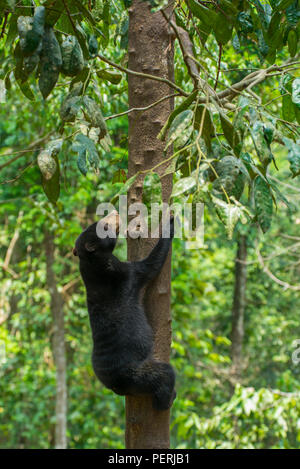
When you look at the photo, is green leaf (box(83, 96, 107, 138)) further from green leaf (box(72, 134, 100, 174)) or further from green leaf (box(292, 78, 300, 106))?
green leaf (box(292, 78, 300, 106))

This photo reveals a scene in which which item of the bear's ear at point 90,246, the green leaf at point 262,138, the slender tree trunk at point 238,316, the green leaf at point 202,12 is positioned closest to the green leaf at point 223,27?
the green leaf at point 202,12

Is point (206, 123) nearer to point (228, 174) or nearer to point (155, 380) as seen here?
point (228, 174)

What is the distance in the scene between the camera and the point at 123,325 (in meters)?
2.12

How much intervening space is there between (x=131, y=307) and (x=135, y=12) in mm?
1178

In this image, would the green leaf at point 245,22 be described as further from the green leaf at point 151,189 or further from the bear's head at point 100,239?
the bear's head at point 100,239

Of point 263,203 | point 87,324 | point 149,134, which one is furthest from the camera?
point 87,324

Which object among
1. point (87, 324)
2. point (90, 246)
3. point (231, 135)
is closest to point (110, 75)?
point (231, 135)

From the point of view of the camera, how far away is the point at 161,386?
1.99 m

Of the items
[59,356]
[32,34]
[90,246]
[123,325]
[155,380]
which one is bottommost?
[59,356]

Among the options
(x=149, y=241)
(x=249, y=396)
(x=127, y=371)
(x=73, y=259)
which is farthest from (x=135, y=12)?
(x=73, y=259)

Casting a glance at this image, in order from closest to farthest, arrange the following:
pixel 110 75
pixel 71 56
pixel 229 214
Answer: pixel 229 214
pixel 71 56
pixel 110 75

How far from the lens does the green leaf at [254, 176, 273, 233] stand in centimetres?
136

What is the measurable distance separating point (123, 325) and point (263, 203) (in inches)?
38.6

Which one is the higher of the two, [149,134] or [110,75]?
[110,75]
